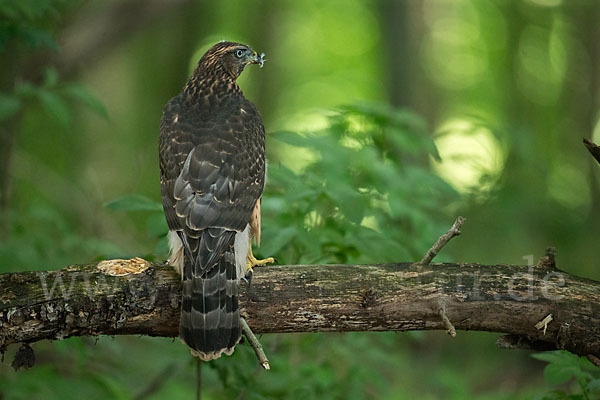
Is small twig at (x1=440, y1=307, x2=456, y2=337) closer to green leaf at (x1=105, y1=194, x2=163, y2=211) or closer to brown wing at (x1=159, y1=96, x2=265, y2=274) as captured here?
brown wing at (x1=159, y1=96, x2=265, y2=274)

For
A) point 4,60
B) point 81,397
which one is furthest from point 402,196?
point 4,60

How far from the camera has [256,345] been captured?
9.07ft

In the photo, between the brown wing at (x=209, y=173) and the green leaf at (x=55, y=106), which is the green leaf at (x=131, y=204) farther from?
the green leaf at (x=55, y=106)

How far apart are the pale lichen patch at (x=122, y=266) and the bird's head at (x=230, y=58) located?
1.85m

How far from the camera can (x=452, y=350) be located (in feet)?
36.6

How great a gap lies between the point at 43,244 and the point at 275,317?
2336 millimetres

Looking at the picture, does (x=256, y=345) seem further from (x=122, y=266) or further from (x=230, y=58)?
(x=230, y=58)

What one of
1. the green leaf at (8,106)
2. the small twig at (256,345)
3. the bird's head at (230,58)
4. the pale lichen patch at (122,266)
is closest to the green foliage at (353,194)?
the small twig at (256,345)

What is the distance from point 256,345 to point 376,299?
67 cm

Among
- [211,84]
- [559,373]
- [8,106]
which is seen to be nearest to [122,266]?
[8,106]

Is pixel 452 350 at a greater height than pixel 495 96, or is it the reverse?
pixel 495 96

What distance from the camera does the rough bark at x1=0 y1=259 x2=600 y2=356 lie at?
3.02 metres


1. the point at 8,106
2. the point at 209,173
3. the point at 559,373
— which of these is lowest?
the point at 559,373

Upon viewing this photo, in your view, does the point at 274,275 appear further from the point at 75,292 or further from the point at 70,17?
the point at 70,17
